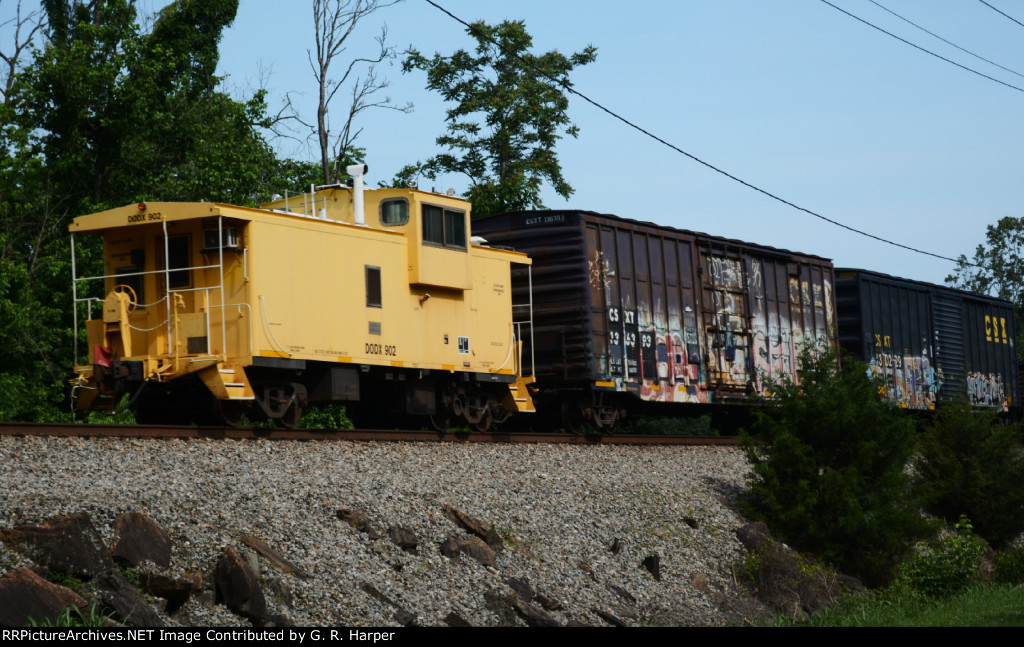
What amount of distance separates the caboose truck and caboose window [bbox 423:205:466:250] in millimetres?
21

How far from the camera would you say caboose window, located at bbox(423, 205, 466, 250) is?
664 inches

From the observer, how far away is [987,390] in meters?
30.4

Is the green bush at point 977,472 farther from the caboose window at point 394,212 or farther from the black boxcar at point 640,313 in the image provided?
the caboose window at point 394,212

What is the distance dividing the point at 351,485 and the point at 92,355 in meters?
4.96

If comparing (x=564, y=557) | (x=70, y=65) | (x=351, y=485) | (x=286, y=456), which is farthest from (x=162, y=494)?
(x=70, y=65)

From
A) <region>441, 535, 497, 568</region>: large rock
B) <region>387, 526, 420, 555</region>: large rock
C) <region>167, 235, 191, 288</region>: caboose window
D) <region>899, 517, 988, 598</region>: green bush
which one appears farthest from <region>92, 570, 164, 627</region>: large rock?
<region>899, 517, 988, 598</region>: green bush

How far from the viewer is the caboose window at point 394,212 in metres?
16.7

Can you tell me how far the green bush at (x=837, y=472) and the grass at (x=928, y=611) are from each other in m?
0.81

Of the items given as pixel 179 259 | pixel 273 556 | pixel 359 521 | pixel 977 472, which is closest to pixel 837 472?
pixel 977 472

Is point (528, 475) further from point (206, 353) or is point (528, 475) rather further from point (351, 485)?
point (206, 353)

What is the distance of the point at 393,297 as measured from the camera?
1634 centimetres

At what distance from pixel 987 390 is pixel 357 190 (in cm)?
2020

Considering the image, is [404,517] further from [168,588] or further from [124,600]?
[124,600]

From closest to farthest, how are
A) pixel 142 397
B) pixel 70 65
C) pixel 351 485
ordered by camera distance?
pixel 351 485 < pixel 142 397 < pixel 70 65
